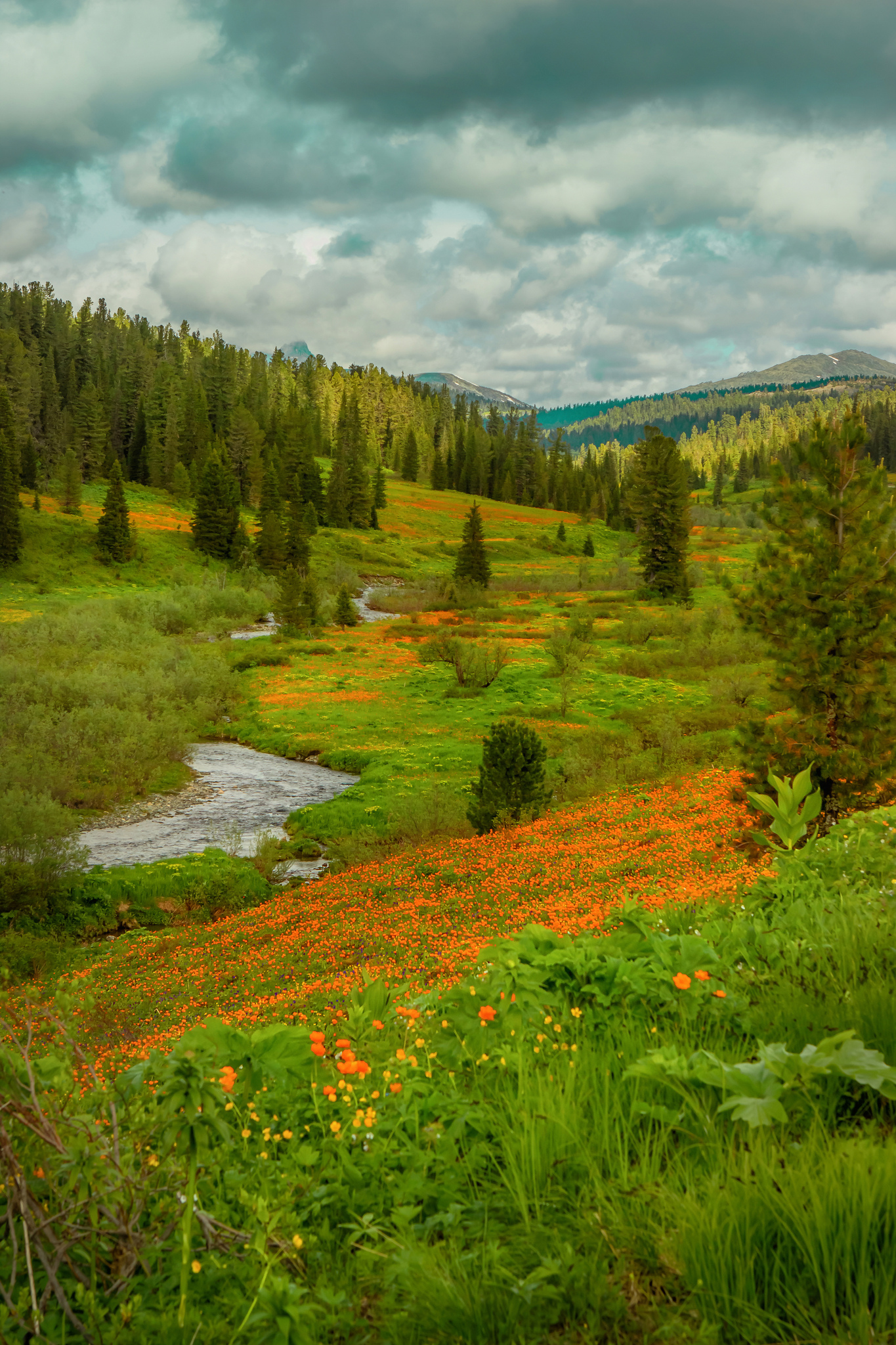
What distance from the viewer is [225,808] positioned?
905 inches

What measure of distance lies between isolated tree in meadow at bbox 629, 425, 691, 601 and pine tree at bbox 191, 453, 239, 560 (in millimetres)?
34988

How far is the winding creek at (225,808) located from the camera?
19531 mm

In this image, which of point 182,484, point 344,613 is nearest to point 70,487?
point 182,484

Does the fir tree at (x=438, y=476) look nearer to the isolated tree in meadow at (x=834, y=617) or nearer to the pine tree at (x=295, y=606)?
the pine tree at (x=295, y=606)

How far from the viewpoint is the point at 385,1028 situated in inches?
153

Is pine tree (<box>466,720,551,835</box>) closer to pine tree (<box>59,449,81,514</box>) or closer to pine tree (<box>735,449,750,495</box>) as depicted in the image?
pine tree (<box>59,449,81,514</box>)

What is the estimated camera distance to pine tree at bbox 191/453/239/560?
69.1 m

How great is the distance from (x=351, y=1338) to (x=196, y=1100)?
76 centimetres

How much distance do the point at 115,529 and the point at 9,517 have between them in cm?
765

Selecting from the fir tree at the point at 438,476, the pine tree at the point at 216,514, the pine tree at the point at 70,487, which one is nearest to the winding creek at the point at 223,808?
the pine tree at the point at 216,514

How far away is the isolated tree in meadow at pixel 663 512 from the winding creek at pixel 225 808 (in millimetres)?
40465

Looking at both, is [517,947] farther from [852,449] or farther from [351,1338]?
[852,449]

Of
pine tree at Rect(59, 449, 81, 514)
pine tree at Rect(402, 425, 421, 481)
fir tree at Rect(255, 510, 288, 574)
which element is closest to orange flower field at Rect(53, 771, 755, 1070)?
fir tree at Rect(255, 510, 288, 574)

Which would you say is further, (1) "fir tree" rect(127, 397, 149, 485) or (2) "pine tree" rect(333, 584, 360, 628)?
(1) "fir tree" rect(127, 397, 149, 485)
